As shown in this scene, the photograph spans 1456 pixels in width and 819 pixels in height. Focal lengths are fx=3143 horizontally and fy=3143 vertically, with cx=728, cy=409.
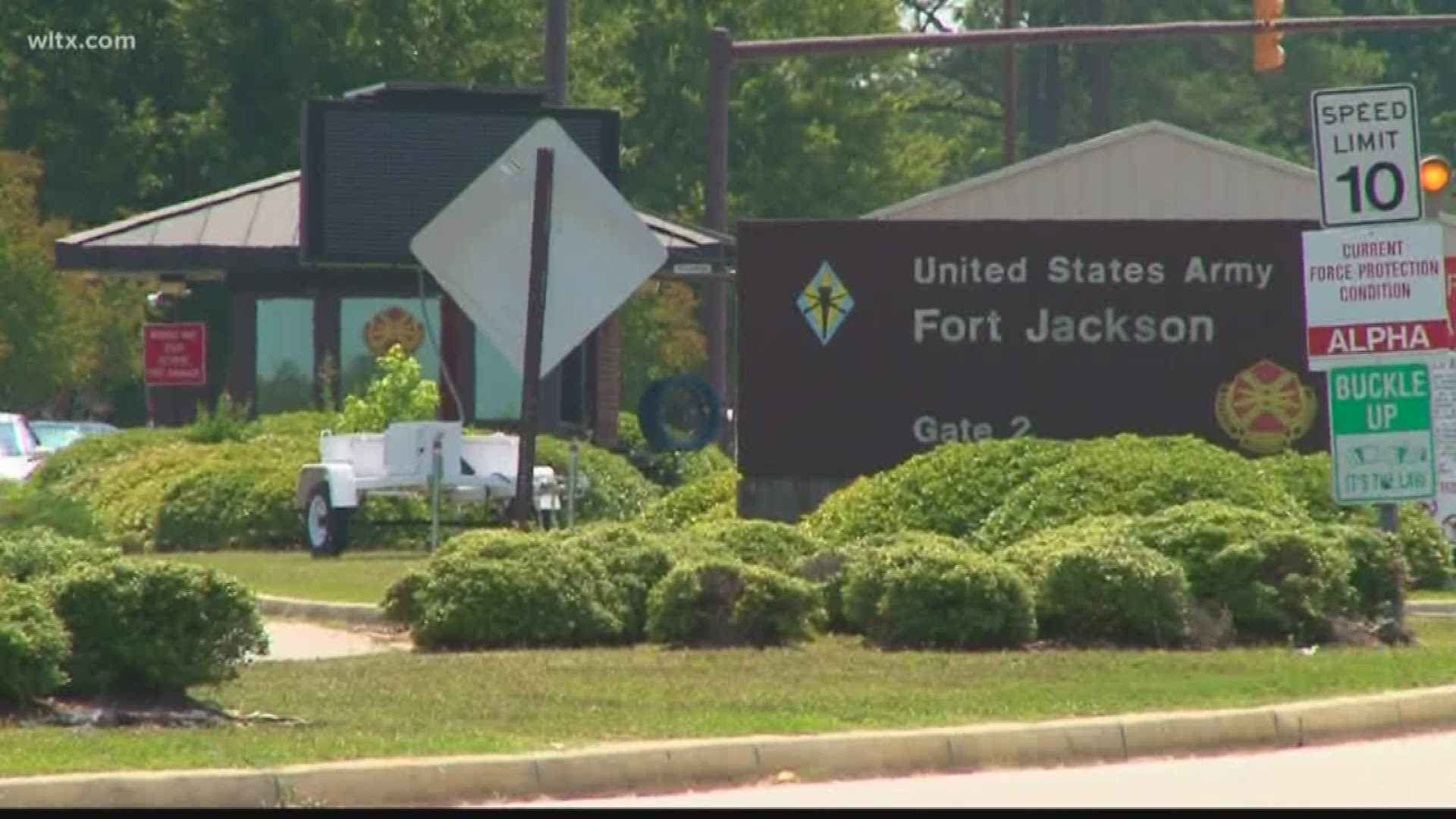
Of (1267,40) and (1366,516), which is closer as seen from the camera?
(1366,516)

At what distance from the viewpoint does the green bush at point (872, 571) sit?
17.1 m

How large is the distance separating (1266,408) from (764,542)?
5.82 metres

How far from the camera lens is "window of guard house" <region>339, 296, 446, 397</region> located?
35875mm

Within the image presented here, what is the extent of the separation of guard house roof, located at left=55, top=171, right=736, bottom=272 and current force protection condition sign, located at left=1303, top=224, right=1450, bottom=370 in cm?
1808

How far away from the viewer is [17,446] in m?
44.2

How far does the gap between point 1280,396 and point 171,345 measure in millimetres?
25306

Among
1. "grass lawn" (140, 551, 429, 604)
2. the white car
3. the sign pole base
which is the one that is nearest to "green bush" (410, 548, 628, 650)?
"grass lawn" (140, 551, 429, 604)

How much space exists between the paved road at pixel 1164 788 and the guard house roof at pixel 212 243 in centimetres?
2212

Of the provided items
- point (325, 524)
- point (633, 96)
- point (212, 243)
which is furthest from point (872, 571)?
point (633, 96)

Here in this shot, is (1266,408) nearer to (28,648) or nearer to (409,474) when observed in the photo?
(409,474)

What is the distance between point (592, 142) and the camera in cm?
3441

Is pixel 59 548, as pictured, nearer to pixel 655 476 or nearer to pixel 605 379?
pixel 655 476

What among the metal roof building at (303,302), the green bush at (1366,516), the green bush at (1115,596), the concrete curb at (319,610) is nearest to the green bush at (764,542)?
the green bush at (1115,596)

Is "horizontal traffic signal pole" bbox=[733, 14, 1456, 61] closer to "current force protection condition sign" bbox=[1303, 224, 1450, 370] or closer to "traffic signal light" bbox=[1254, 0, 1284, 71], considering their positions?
"traffic signal light" bbox=[1254, 0, 1284, 71]
